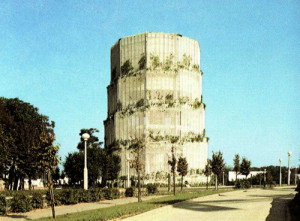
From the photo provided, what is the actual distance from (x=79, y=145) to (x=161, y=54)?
45141 millimetres

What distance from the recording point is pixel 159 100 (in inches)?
3826

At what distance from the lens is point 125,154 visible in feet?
322

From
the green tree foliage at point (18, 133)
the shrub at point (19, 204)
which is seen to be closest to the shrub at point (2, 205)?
the shrub at point (19, 204)

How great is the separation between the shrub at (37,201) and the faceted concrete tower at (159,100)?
62469mm

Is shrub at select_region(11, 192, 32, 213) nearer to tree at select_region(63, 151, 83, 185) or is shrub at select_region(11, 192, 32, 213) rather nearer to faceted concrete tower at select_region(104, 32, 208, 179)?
tree at select_region(63, 151, 83, 185)

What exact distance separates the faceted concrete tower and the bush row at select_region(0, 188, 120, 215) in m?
53.7

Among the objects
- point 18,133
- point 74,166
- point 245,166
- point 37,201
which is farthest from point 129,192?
point 74,166

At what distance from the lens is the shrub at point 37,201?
3108cm

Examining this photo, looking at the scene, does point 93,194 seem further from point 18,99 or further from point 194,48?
point 194,48

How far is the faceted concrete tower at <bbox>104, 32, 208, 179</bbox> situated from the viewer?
315 ft

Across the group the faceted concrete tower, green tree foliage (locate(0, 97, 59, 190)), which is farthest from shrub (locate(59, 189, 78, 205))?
the faceted concrete tower

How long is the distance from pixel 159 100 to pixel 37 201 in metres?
67.3

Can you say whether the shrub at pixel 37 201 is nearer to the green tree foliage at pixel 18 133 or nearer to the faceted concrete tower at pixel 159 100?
the green tree foliage at pixel 18 133

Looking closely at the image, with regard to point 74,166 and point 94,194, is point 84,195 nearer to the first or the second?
point 94,194
